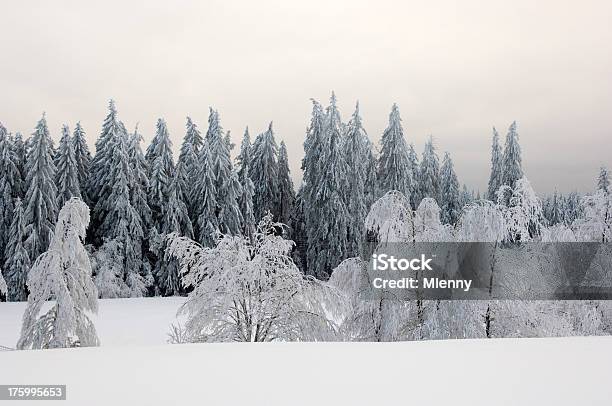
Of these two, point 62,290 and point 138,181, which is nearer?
point 62,290

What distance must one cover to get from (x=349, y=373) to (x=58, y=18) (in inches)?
295

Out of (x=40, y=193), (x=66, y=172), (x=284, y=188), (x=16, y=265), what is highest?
Result: (x=284, y=188)

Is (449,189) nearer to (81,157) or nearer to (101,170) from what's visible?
(101,170)

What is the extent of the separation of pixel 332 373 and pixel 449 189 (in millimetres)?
23842

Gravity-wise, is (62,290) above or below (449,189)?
below

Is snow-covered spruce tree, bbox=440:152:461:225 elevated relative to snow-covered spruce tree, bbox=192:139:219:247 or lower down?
elevated

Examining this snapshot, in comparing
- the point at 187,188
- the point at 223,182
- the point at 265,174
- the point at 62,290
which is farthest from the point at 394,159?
the point at 62,290

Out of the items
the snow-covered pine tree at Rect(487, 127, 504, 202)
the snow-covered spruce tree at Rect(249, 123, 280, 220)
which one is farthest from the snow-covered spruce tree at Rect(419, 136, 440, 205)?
the snow-covered spruce tree at Rect(249, 123, 280, 220)

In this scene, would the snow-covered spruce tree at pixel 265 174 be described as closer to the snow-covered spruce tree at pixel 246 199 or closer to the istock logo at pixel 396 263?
the snow-covered spruce tree at pixel 246 199

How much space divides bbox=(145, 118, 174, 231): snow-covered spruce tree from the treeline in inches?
1.4

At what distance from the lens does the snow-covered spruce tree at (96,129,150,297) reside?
1705 cm

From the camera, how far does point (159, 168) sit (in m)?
18.6

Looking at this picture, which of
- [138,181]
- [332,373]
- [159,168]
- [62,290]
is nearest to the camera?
[332,373]

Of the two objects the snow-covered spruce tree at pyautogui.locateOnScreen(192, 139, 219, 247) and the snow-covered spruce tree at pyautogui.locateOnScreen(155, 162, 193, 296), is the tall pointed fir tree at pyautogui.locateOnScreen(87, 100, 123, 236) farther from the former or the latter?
the snow-covered spruce tree at pyautogui.locateOnScreen(192, 139, 219, 247)
